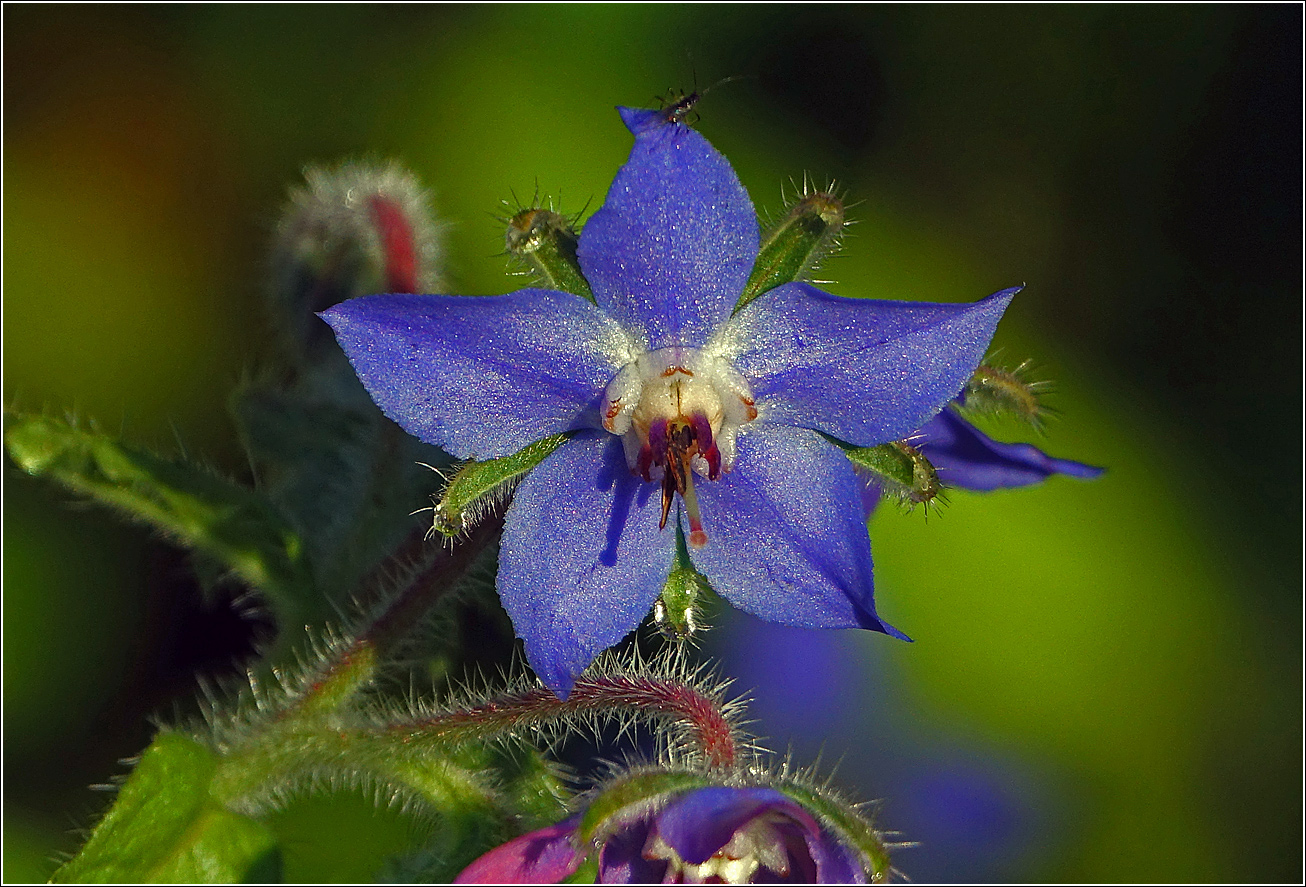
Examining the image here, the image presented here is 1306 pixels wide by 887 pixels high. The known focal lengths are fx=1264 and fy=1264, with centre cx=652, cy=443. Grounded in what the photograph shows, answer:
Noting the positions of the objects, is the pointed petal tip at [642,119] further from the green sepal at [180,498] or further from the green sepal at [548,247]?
the green sepal at [180,498]

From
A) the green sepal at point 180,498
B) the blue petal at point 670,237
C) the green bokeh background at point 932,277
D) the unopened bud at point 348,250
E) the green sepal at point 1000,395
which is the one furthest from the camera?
the green bokeh background at point 932,277

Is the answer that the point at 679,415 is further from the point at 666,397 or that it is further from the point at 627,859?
Answer: the point at 627,859

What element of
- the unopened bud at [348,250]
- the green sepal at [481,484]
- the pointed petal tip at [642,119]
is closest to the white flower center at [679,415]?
the green sepal at [481,484]

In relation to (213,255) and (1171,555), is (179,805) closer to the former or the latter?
(213,255)

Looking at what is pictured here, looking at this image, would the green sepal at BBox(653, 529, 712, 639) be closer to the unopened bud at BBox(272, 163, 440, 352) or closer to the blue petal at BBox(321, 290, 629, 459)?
the blue petal at BBox(321, 290, 629, 459)

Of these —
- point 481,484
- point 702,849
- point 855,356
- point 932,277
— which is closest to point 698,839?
point 702,849

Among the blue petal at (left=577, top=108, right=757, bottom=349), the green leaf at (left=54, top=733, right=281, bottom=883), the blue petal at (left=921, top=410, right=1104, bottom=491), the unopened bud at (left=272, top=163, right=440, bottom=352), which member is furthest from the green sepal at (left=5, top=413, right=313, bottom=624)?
the blue petal at (left=921, top=410, right=1104, bottom=491)

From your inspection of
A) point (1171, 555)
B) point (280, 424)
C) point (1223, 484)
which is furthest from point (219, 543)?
point (1223, 484)
